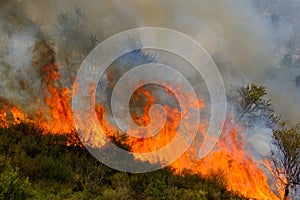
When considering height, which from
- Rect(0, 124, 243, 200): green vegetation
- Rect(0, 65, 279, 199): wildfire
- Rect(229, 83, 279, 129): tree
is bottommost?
Rect(0, 124, 243, 200): green vegetation

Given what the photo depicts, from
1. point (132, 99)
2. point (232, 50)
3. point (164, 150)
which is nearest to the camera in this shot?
point (164, 150)

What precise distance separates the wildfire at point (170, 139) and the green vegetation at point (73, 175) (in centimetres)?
132

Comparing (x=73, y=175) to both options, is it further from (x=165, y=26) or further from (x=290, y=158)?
(x=165, y=26)

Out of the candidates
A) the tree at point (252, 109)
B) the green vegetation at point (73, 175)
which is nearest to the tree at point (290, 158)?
the green vegetation at point (73, 175)

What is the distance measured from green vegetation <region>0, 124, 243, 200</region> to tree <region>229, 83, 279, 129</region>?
9.88 m

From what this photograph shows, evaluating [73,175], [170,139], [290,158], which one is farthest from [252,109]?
[73,175]

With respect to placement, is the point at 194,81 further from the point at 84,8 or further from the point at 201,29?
the point at 84,8

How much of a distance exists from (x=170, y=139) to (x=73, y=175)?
27.5 feet

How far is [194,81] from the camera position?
30141 mm

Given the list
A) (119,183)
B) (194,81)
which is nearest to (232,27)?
(194,81)

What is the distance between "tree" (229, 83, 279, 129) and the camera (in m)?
26.7

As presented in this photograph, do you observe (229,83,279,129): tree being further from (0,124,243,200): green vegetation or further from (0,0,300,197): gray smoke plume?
(0,124,243,200): green vegetation

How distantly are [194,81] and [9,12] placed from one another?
49.3 ft

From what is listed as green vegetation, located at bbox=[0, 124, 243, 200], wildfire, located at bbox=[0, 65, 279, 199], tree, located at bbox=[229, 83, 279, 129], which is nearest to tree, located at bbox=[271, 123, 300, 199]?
wildfire, located at bbox=[0, 65, 279, 199]
